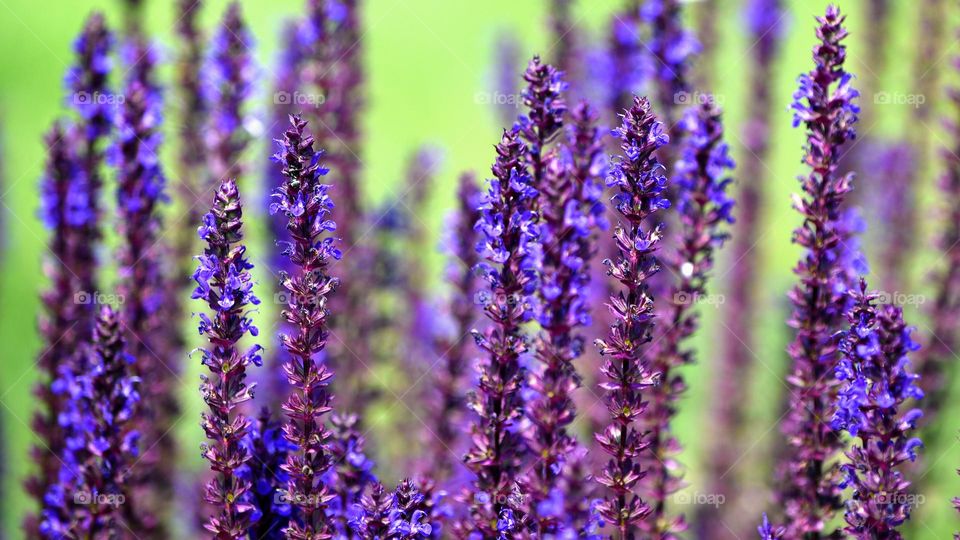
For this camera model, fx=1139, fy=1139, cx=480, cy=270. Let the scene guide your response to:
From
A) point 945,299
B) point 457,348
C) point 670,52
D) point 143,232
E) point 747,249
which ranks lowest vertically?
point 457,348

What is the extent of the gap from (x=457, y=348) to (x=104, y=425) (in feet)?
6.68

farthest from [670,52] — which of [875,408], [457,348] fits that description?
A: [875,408]

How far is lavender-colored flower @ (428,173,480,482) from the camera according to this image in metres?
5.76

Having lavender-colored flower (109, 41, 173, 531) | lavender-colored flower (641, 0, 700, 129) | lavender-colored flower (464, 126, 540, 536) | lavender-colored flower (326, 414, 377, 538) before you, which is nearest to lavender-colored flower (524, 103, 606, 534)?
lavender-colored flower (464, 126, 540, 536)

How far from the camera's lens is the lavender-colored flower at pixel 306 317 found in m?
3.93

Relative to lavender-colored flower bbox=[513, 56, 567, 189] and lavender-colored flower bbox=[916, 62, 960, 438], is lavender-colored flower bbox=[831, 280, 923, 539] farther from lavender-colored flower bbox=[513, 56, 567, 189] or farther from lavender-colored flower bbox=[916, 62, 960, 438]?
lavender-colored flower bbox=[916, 62, 960, 438]

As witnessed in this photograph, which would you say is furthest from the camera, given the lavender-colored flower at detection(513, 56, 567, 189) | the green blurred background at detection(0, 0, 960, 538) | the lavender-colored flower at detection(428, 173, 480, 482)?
the green blurred background at detection(0, 0, 960, 538)

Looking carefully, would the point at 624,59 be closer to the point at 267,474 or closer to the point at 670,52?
the point at 670,52

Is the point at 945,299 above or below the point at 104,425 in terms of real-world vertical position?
above

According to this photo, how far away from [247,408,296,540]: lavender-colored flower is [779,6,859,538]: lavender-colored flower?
6.69ft

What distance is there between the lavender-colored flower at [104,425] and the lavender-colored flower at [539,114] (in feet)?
5.86

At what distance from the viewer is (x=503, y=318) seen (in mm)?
4070

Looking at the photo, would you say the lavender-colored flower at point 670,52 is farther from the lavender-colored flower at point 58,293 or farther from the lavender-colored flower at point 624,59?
the lavender-colored flower at point 58,293

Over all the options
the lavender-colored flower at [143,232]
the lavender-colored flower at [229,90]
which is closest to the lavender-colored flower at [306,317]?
the lavender-colored flower at [143,232]
